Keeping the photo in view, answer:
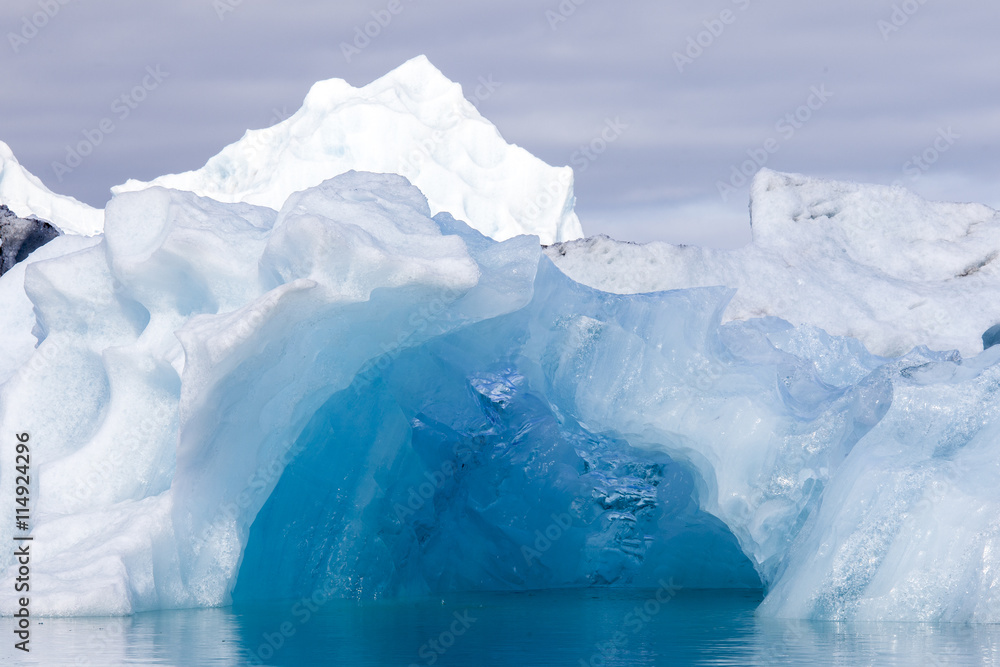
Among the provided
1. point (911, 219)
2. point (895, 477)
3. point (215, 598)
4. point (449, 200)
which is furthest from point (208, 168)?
point (895, 477)

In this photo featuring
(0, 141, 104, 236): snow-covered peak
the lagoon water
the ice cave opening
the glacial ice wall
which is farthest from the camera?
(0, 141, 104, 236): snow-covered peak

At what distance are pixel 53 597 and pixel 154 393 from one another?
7.24 ft

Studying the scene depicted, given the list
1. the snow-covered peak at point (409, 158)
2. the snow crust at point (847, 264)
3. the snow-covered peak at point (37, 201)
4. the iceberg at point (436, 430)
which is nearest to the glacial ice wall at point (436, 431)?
the iceberg at point (436, 430)

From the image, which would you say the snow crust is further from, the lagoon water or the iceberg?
the lagoon water

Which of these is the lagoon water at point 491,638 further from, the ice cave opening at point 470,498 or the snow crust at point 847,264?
the snow crust at point 847,264

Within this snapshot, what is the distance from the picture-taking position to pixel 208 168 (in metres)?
38.4

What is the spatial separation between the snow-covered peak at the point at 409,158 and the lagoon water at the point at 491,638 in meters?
26.8

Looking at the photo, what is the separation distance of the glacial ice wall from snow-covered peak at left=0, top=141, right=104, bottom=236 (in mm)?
26146

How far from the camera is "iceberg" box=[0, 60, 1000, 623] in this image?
920cm

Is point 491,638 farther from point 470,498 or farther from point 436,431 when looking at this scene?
point 470,498

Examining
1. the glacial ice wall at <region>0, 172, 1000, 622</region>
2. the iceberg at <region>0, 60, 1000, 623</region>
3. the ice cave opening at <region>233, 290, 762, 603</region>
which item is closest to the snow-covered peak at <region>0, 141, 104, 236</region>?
the iceberg at <region>0, 60, 1000, 623</region>

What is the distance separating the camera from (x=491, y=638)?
7.72 metres

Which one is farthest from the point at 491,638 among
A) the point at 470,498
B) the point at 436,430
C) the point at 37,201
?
the point at 37,201

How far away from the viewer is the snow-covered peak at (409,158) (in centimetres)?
3597
